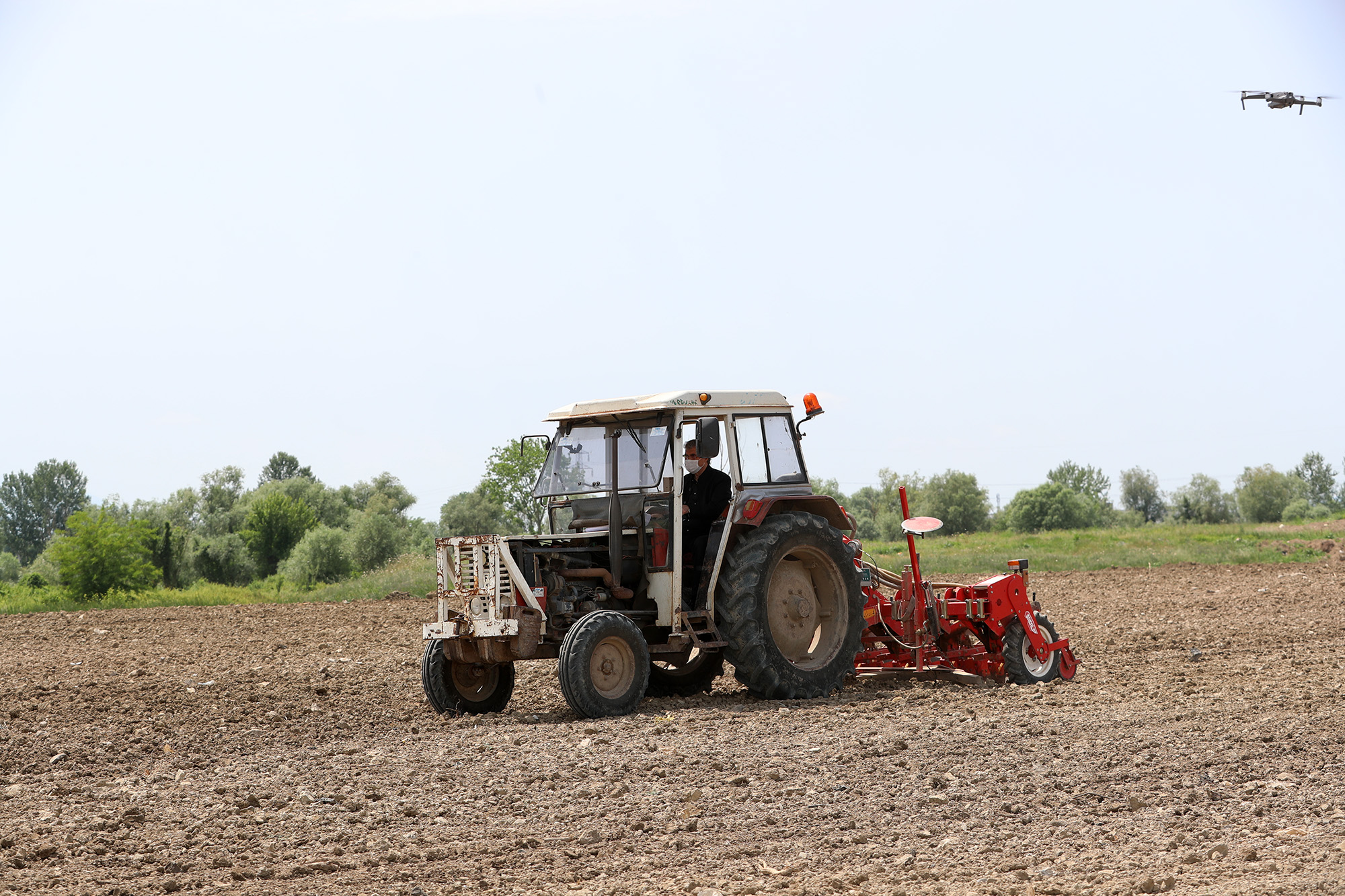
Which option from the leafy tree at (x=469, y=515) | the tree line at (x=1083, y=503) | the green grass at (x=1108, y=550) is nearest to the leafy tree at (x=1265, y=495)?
the tree line at (x=1083, y=503)

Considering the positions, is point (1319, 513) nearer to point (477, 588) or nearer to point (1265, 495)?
point (1265, 495)

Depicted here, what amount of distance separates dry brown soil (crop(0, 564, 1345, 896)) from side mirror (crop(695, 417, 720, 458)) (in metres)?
2.06

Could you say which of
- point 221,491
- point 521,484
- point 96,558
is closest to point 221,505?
point 221,491

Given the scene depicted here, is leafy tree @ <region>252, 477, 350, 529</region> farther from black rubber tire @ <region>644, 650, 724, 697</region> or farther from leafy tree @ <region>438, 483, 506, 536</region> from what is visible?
black rubber tire @ <region>644, 650, 724, 697</region>

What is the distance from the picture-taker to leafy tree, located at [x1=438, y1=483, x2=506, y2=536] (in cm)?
4934

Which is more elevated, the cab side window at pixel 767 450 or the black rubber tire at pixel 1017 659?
the cab side window at pixel 767 450

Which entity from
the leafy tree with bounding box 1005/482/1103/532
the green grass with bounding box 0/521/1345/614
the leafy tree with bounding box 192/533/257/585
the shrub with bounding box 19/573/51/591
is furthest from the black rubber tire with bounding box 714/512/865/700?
the leafy tree with bounding box 1005/482/1103/532

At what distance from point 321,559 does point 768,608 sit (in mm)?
29410

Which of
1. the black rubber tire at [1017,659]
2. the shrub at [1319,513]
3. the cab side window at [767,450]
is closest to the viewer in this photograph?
the cab side window at [767,450]

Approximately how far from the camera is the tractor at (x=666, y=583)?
355 inches

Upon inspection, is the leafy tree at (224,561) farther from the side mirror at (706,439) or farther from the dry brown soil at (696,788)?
the side mirror at (706,439)

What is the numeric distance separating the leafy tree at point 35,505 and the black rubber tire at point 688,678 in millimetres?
98433

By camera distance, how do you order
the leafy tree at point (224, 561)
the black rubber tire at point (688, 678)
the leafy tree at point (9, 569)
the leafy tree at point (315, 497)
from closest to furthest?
the black rubber tire at point (688, 678) < the leafy tree at point (224, 561) < the leafy tree at point (315, 497) < the leafy tree at point (9, 569)

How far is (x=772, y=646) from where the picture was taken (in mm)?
9602
